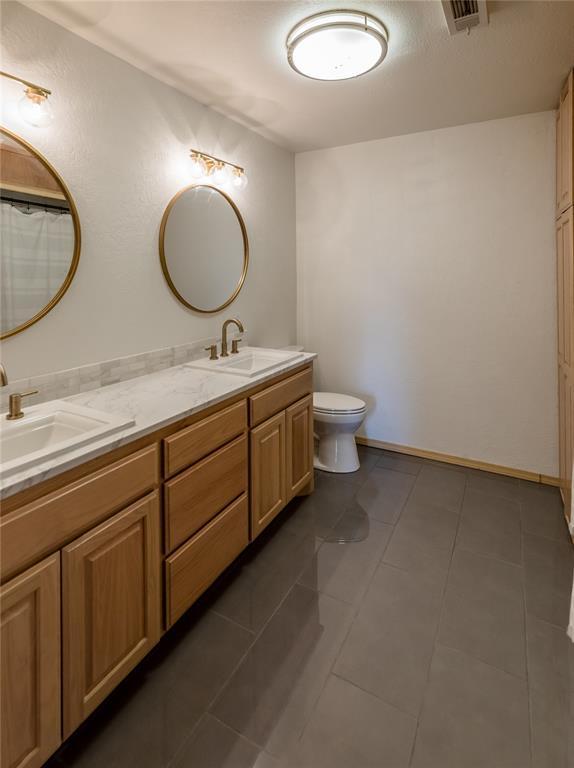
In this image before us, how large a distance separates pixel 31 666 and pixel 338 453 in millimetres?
2180

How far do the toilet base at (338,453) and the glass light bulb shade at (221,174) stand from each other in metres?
1.76

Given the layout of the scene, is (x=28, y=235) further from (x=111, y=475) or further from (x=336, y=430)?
(x=336, y=430)

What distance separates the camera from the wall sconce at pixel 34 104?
148 cm

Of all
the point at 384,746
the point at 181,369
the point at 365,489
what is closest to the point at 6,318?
the point at 181,369

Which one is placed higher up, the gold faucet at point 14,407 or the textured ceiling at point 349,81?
the textured ceiling at point 349,81

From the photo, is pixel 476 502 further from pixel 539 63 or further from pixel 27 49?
pixel 27 49

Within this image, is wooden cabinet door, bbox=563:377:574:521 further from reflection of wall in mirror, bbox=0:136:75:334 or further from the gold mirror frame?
reflection of wall in mirror, bbox=0:136:75:334

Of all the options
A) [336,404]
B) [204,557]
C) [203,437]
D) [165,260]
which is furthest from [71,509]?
[336,404]

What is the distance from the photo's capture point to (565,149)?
7.27ft

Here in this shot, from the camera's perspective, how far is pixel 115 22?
1620mm

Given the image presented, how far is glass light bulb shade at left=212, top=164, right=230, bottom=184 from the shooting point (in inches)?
95.8

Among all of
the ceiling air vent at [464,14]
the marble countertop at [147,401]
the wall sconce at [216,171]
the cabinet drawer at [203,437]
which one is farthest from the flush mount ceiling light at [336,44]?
the cabinet drawer at [203,437]

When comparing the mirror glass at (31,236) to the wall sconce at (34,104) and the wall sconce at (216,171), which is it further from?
the wall sconce at (216,171)

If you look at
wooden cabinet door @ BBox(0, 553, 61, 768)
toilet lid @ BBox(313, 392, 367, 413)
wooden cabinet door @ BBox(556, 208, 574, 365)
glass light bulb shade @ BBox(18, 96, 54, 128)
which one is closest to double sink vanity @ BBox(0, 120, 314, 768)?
wooden cabinet door @ BBox(0, 553, 61, 768)
